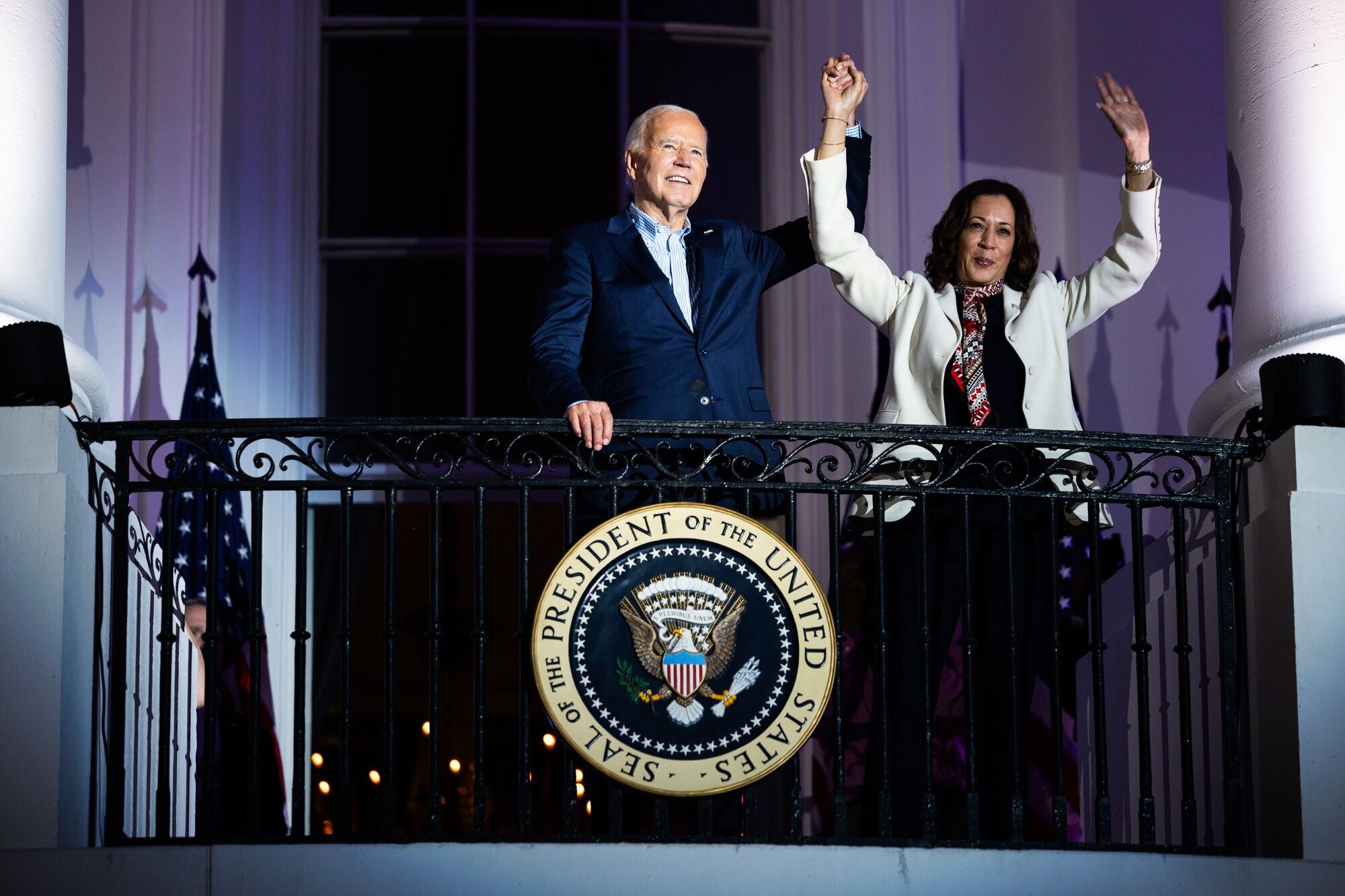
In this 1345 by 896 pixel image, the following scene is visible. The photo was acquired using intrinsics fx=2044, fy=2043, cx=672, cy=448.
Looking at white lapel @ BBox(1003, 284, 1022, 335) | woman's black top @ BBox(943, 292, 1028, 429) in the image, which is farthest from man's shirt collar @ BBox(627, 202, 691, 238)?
white lapel @ BBox(1003, 284, 1022, 335)

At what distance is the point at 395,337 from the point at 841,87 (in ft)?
12.3

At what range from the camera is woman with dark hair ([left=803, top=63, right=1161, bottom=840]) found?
5.17 metres

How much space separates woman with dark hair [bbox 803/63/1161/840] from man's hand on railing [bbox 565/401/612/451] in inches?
28.8

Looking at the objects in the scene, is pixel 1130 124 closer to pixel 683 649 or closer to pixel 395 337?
pixel 683 649

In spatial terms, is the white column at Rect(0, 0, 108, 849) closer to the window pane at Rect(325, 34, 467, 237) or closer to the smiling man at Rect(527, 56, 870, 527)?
the smiling man at Rect(527, 56, 870, 527)

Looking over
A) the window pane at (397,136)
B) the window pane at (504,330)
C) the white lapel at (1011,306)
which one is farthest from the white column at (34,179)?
the window pane at (397,136)

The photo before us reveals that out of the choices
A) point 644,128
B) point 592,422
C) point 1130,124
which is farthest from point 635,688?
point 1130,124

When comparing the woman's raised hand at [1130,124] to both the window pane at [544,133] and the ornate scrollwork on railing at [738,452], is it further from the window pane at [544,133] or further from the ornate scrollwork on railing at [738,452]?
the window pane at [544,133]

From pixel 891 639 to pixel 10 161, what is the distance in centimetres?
262

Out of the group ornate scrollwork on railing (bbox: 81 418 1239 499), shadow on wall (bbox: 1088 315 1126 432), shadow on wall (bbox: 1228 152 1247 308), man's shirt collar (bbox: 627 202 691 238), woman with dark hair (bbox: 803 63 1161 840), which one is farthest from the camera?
shadow on wall (bbox: 1088 315 1126 432)

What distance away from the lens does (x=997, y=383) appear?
547cm

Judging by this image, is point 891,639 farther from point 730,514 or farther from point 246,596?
point 246,596

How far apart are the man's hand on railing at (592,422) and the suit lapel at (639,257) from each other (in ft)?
1.56

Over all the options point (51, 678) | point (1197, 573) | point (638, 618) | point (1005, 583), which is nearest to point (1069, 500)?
point (1005, 583)
